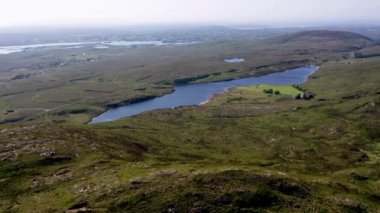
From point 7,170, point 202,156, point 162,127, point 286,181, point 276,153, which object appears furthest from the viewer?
point 162,127

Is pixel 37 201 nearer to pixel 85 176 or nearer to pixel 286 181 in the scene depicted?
pixel 85 176

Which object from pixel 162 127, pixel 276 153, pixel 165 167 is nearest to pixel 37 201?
pixel 165 167

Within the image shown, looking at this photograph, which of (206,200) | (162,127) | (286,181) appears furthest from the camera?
(162,127)

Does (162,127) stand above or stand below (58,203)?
below

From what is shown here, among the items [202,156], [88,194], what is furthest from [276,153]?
[88,194]

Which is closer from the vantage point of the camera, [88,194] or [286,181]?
[88,194]

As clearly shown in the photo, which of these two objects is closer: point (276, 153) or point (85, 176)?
point (85, 176)

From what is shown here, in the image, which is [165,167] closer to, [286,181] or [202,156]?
[286,181]

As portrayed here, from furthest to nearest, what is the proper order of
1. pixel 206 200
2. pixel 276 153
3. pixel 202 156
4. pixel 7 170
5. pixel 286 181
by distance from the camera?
pixel 276 153, pixel 202 156, pixel 7 170, pixel 286 181, pixel 206 200

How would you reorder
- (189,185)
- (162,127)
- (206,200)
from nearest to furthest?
(206,200) < (189,185) < (162,127)
